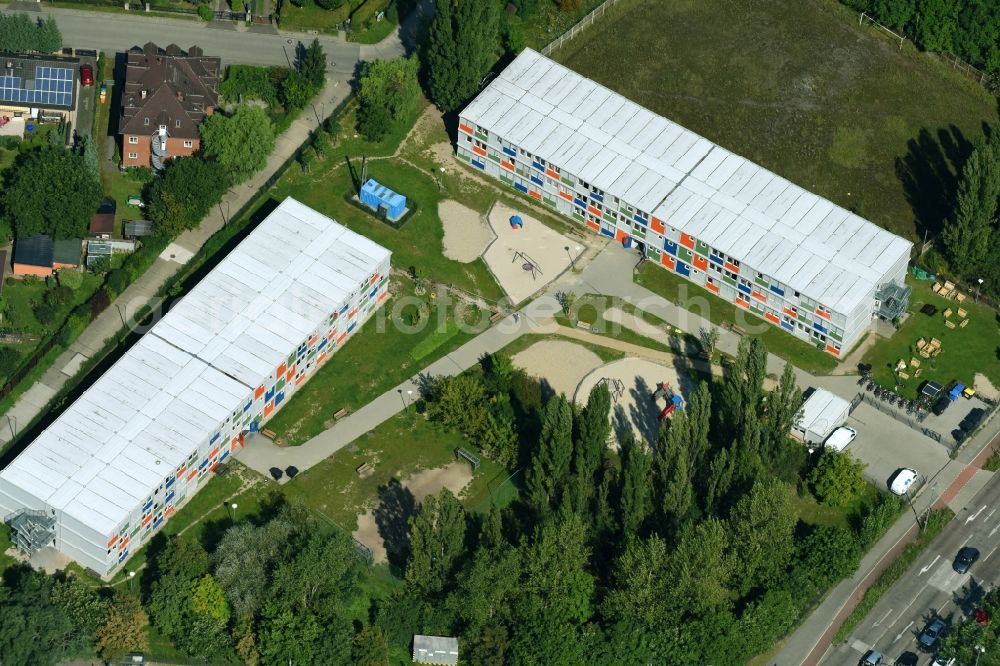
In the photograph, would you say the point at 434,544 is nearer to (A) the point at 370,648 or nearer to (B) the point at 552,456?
(A) the point at 370,648

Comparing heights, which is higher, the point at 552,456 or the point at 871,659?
the point at 552,456

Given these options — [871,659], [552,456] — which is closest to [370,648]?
[552,456]

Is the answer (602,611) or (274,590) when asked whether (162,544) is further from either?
(602,611)


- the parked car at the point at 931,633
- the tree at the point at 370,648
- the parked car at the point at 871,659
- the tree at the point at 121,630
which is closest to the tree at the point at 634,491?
the parked car at the point at 871,659

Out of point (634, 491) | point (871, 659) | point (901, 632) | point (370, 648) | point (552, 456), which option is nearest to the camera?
point (370, 648)

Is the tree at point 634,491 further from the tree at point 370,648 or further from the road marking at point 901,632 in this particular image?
the road marking at point 901,632

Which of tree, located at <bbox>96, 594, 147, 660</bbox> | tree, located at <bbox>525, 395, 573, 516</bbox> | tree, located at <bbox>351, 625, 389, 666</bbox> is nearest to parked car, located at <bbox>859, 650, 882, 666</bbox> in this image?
tree, located at <bbox>525, 395, 573, 516</bbox>

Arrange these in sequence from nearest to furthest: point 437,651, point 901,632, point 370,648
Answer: point 370,648
point 437,651
point 901,632

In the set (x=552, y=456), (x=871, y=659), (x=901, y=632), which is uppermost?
(x=552, y=456)
